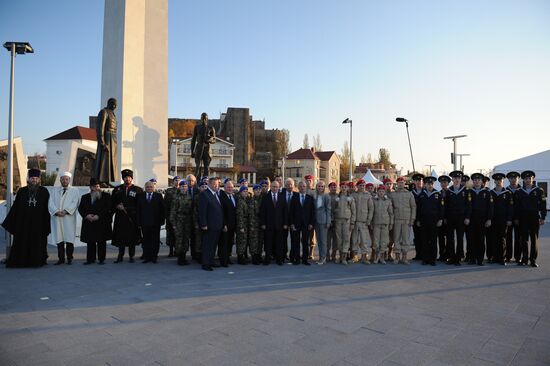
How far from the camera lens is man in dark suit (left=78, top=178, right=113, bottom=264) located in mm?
8242

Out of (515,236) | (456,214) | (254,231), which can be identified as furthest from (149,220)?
(515,236)

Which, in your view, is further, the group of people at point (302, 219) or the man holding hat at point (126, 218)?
the man holding hat at point (126, 218)

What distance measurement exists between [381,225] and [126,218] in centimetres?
588

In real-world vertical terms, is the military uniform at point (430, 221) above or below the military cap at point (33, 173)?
below

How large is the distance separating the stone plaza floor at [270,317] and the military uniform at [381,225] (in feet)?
3.70

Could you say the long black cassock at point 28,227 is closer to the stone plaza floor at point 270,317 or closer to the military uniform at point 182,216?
the stone plaza floor at point 270,317

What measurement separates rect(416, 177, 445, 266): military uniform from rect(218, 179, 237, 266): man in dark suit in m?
4.41

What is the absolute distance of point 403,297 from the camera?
5.79 metres

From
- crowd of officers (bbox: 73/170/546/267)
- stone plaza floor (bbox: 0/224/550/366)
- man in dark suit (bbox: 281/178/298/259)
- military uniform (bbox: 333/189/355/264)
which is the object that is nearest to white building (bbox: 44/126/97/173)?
crowd of officers (bbox: 73/170/546/267)

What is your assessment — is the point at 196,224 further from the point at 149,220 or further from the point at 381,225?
the point at 381,225

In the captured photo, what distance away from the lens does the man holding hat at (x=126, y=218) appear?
8.50m

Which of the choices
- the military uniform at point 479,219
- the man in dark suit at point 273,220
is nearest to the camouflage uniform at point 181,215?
the man in dark suit at point 273,220

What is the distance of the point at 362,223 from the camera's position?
28.8ft

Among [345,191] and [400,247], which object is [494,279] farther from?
[345,191]
